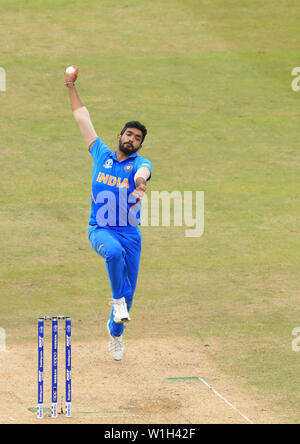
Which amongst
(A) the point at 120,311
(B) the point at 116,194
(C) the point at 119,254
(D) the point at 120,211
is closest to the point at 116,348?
(A) the point at 120,311

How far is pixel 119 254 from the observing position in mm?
10445

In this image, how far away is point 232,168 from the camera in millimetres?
19078

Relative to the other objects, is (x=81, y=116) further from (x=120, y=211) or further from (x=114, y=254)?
(x=114, y=254)

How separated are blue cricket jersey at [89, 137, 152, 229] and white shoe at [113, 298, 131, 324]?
0.85 m

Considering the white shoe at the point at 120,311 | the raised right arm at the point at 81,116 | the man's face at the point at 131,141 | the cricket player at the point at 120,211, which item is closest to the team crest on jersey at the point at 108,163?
the cricket player at the point at 120,211

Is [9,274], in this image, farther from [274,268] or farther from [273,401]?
[273,401]

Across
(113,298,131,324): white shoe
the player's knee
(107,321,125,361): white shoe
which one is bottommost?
(107,321,125,361): white shoe

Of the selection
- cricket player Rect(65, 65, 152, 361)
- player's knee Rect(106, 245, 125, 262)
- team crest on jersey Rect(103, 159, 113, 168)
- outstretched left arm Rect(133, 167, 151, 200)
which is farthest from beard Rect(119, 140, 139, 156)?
player's knee Rect(106, 245, 125, 262)

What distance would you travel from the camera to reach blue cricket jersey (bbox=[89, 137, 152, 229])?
1071cm

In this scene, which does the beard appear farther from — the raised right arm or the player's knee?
the player's knee

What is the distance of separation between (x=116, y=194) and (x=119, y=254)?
2.36 ft

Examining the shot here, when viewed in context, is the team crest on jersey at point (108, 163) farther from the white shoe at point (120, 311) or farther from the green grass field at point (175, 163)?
the green grass field at point (175, 163)
